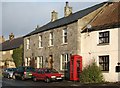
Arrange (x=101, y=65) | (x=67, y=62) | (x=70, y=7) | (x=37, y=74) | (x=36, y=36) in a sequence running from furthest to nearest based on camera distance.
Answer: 1. (x=70, y=7)
2. (x=36, y=36)
3. (x=67, y=62)
4. (x=37, y=74)
5. (x=101, y=65)

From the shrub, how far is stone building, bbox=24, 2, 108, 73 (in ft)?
13.6

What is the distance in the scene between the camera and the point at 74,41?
30938mm

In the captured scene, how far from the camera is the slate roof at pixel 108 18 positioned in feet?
87.7

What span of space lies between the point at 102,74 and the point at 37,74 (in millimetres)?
6983

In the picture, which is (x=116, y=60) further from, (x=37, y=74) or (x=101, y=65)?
(x=37, y=74)

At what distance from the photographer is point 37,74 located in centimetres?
2958

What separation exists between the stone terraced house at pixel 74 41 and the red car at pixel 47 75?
3.24 metres

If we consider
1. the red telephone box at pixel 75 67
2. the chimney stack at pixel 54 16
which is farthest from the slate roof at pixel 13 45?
the red telephone box at pixel 75 67

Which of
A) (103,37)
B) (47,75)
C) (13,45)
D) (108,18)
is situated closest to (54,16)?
(108,18)

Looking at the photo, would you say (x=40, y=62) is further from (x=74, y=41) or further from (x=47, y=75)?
(x=47, y=75)

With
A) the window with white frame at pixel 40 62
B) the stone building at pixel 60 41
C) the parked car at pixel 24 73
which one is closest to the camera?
the stone building at pixel 60 41

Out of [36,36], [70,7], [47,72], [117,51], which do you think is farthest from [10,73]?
[117,51]

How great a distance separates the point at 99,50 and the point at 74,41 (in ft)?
14.0

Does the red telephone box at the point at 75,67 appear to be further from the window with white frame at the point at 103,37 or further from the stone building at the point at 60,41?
the window with white frame at the point at 103,37
